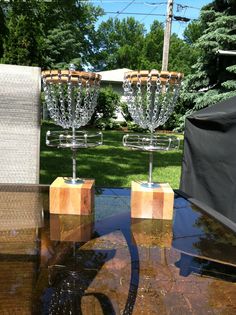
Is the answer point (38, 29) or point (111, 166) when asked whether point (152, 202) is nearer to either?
point (111, 166)

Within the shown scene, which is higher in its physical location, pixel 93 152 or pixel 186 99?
pixel 186 99

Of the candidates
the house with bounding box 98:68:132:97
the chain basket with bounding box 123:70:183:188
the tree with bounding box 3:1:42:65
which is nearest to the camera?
the chain basket with bounding box 123:70:183:188

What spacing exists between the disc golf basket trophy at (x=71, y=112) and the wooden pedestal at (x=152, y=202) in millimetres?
166

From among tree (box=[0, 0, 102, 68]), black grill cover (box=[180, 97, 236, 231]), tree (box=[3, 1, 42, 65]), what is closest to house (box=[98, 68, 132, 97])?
tree (box=[0, 0, 102, 68])

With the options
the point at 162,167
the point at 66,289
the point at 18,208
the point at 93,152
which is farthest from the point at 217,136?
the point at 93,152

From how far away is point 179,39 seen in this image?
107ft

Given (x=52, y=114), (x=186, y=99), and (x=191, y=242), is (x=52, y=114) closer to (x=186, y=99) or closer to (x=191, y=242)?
(x=191, y=242)

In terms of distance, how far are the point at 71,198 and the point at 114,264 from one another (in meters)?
0.35

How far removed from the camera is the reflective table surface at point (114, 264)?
86 cm

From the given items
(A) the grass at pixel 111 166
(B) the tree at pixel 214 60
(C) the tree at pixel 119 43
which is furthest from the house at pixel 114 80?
(C) the tree at pixel 119 43

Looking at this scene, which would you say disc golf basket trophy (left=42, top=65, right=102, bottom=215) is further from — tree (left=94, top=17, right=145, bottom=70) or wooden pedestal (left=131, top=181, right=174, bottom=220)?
tree (left=94, top=17, right=145, bottom=70)

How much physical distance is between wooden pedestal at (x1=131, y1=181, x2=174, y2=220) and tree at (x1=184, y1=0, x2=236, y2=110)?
7.41 meters

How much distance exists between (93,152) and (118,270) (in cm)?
574

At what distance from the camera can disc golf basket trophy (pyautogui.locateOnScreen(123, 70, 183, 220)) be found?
1.25 meters
